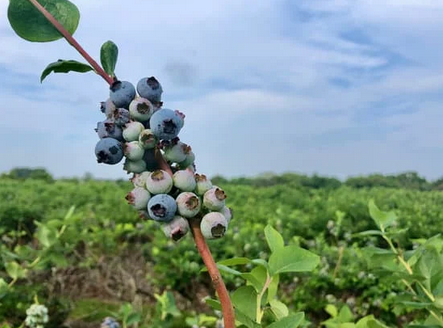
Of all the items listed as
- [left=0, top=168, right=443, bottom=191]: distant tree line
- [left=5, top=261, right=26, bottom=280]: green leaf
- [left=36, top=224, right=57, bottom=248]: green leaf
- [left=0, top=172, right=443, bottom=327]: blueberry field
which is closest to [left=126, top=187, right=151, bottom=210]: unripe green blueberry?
[left=0, top=172, right=443, bottom=327]: blueberry field

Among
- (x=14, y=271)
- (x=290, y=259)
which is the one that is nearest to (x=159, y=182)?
(x=290, y=259)

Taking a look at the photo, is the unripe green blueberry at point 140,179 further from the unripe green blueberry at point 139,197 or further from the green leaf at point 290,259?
the green leaf at point 290,259

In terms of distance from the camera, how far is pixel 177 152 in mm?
793

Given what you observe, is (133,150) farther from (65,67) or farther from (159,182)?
(65,67)

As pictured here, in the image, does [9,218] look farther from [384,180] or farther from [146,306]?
[384,180]

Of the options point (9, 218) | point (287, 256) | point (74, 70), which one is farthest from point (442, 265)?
point (9, 218)

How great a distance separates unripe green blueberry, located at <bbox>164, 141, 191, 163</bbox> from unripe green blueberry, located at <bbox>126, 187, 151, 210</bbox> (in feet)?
0.18

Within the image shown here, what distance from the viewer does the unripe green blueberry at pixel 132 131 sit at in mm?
798

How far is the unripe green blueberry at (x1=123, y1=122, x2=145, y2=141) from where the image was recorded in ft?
2.62

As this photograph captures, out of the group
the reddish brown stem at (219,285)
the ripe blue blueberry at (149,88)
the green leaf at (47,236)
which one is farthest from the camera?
the green leaf at (47,236)

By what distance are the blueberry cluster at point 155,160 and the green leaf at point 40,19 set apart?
0.41ft

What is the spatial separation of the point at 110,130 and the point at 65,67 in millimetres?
132

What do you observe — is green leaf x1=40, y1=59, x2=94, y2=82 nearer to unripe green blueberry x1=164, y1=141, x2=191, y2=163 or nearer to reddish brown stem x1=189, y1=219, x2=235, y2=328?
unripe green blueberry x1=164, y1=141, x2=191, y2=163

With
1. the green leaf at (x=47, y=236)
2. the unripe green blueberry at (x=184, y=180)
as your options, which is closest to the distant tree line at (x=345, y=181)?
the green leaf at (x=47, y=236)
